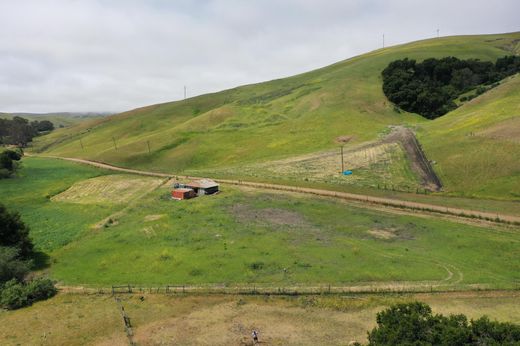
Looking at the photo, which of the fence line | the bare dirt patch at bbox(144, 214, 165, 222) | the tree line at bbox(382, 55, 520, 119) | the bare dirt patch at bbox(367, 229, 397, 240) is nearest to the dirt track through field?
the bare dirt patch at bbox(367, 229, 397, 240)

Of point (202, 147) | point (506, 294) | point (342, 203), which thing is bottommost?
point (506, 294)

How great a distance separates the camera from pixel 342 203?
6781 centimetres

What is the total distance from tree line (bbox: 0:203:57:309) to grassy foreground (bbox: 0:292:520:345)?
1.71 metres

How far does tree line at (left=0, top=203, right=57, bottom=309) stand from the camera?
4131 cm

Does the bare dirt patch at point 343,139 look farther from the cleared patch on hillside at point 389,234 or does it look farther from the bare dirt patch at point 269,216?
the cleared patch on hillside at point 389,234

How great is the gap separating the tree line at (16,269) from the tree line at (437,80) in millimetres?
124959

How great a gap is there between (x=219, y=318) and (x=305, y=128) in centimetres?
9742

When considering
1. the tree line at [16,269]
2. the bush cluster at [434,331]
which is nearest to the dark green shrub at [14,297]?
the tree line at [16,269]

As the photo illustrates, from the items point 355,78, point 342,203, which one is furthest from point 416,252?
point 355,78

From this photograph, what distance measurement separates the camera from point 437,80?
153 m

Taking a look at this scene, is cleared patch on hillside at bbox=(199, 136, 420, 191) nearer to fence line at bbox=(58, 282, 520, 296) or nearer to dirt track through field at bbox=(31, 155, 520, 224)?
dirt track through field at bbox=(31, 155, 520, 224)

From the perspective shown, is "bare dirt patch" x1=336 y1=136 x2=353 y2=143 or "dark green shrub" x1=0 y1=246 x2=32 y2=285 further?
"bare dirt patch" x1=336 y1=136 x2=353 y2=143

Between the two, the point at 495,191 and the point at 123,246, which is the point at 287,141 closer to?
the point at 495,191

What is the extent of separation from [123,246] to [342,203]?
121ft
